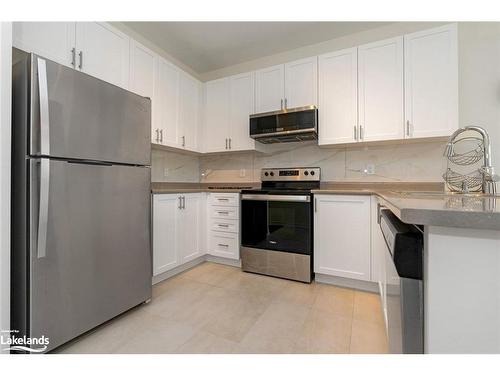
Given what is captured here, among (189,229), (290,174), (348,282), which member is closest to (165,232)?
(189,229)

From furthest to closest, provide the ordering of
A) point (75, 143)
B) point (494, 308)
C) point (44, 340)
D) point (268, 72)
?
point (268, 72), point (75, 143), point (44, 340), point (494, 308)

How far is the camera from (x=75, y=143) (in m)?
1.33

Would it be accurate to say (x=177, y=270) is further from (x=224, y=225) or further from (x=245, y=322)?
(x=245, y=322)

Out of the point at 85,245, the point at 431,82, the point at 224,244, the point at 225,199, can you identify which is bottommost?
the point at 224,244

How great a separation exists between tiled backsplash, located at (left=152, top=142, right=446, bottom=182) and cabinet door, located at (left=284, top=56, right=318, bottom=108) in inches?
20.0

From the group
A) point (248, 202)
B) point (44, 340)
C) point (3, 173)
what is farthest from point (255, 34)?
point (44, 340)

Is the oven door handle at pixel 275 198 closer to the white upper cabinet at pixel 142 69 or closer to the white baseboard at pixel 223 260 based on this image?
the white baseboard at pixel 223 260

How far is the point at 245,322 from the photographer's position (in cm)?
158

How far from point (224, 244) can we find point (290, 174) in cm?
110

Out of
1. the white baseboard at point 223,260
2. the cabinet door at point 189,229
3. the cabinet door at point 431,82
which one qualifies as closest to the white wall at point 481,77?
the cabinet door at point 431,82

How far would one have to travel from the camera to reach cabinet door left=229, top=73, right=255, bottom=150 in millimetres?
2734

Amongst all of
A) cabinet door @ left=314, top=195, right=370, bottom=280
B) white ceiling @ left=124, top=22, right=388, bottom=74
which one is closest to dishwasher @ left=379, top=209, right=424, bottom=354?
cabinet door @ left=314, top=195, right=370, bottom=280

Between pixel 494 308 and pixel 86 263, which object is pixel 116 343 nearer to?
pixel 86 263
